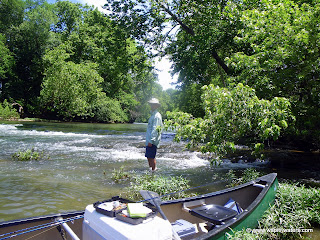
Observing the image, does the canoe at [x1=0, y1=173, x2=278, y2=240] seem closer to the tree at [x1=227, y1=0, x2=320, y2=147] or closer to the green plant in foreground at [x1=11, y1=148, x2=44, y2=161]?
the tree at [x1=227, y1=0, x2=320, y2=147]

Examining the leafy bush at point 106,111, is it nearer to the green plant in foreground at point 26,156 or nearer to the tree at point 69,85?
the tree at point 69,85

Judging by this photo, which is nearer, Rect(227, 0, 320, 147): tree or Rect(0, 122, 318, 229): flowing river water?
Rect(0, 122, 318, 229): flowing river water

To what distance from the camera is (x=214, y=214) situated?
3588 mm

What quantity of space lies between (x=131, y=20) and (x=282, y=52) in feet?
37.7

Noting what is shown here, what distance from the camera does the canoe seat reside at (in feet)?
11.1

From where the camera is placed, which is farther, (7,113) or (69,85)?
(7,113)

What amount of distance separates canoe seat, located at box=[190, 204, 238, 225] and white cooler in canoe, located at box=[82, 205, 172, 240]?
1.15 metres

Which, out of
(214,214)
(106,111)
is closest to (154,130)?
(214,214)

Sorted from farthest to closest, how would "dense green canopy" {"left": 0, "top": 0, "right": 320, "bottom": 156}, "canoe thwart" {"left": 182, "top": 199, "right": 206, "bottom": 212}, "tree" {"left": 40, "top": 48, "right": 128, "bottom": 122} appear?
"tree" {"left": 40, "top": 48, "right": 128, "bottom": 122}, "dense green canopy" {"left": 0, "top": 0, "right": 320, "bottom": 156}, "canoe thwart" {"left": 182, "top": 199, "right": 206, "bottom": 212}

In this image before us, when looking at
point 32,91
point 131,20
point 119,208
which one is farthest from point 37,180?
point 32,91

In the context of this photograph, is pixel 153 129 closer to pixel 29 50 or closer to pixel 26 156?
pixel 26 156

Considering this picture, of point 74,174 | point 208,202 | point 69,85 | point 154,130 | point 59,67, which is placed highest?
point 59,67

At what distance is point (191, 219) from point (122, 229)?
6.67 ft

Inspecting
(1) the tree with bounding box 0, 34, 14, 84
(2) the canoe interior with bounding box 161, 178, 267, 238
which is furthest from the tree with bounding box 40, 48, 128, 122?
(2) the canoe interior with bounding box 161, 178, 267, 238
